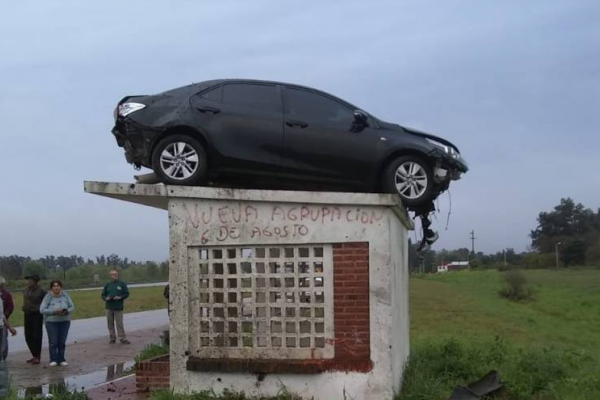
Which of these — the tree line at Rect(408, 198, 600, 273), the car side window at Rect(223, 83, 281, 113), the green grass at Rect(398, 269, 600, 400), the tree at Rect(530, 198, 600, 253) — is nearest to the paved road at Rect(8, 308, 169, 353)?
the green grass at Rect(398, 269, 600, 400)

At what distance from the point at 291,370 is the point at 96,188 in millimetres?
3089

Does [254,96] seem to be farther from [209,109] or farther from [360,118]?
[360,118]

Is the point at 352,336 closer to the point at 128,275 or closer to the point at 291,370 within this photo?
the point at 291,370

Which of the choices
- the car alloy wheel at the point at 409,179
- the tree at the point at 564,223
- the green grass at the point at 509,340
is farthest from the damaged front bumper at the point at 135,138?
the tree at the point at 564,223

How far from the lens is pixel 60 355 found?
12414 mm

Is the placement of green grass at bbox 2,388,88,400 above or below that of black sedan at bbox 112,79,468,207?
below

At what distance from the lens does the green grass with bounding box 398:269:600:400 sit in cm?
845

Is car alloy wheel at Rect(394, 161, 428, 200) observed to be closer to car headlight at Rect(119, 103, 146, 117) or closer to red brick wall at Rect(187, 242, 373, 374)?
red brick wall at Rect(187, 242, 373, 374)

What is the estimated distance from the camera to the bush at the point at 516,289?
160ft

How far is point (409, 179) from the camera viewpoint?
28.5 feet

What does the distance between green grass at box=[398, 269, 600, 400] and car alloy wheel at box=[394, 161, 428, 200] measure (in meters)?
2.19

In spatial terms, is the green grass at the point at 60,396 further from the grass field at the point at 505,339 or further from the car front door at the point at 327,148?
the car front door at the point at 327,148

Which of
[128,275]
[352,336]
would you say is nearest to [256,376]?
[352,336]

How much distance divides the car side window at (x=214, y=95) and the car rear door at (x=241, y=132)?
13 mm
